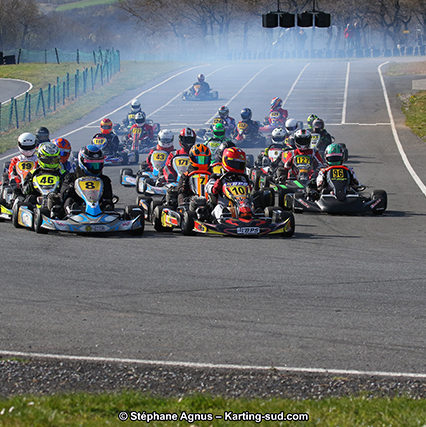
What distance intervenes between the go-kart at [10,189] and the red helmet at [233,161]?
424cm

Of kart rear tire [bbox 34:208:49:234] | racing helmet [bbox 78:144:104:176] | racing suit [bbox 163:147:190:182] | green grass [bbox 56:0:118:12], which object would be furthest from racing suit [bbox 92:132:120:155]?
green grass [bbox 56:0:118:12]

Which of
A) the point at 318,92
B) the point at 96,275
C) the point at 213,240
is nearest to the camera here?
the point at 96,275

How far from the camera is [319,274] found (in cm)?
1205

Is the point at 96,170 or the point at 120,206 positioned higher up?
the point at 96,170

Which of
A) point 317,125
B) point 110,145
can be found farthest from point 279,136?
point 110,145

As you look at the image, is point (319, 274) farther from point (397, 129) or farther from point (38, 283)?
point (397, 129)

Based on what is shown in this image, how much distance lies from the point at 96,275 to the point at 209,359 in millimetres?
3838

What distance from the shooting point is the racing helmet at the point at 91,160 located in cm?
1628

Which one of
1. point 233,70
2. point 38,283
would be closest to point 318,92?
point 233,70

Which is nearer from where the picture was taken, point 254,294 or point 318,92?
point 254,294

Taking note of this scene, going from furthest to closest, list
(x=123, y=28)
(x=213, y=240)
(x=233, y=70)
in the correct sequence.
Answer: (x=123, y=28) < (x=233, y=70) < (x=213, y=240)

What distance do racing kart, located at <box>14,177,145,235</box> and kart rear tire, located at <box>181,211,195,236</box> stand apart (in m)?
0.72

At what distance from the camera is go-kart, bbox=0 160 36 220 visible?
1752 cm

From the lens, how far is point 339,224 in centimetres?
1744
